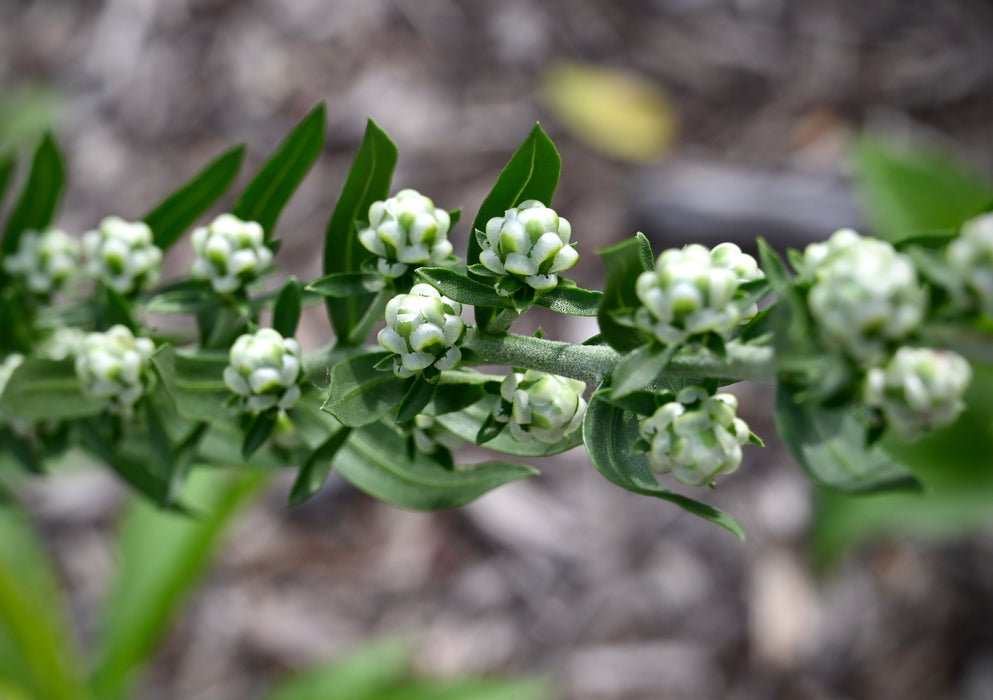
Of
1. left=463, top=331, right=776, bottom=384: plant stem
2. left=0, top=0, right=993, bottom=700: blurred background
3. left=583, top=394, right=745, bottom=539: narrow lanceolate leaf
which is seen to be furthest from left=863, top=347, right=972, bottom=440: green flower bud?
left=0, top=0, right=993, bottom=700: blurred background

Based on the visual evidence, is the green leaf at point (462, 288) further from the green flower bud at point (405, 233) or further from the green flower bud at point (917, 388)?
the green flower bud at point (917, 388)

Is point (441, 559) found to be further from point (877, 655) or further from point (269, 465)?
point (269, 465)

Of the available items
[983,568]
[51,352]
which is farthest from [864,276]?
[983,568]

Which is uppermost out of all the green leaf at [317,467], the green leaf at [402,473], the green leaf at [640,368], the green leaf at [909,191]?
the green leaf at [640,368]

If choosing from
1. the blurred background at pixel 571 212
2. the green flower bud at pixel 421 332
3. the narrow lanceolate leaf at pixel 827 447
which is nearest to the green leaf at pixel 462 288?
the green flower bud at pixel 421 332

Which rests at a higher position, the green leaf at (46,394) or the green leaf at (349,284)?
the green leaf at (349,284)

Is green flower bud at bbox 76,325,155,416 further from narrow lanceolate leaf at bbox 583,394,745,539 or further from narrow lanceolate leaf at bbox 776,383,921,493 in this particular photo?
narrow lanceolate leaf at bbox 776,383,921,493

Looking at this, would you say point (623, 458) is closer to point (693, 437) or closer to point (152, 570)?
point (693, 437)
